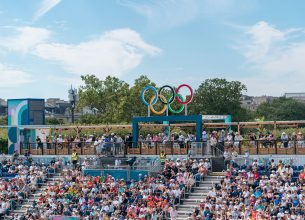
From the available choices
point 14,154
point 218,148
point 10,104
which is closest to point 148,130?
point 10,104

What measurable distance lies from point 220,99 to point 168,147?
238 ft

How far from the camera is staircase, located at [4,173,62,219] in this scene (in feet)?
115

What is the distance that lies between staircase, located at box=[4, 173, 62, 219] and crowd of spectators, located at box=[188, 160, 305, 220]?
444 inches

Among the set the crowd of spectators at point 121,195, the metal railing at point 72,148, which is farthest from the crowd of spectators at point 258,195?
the metal railing at point 72,148

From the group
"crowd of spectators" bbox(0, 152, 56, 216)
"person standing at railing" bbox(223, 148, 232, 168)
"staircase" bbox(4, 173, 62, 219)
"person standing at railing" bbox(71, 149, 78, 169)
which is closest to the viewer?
"person standing at railing" bbox(223, 148, 232, 168)

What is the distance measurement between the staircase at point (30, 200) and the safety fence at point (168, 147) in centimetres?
328

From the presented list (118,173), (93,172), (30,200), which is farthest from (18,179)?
(118,173)

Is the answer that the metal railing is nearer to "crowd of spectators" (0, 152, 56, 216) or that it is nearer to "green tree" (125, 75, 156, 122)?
"crowd of spectators" (0, 152, 56, 216)

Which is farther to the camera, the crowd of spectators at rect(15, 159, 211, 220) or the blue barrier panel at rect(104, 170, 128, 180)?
the blue barrier panel at rect(104, 170, 128, 180)

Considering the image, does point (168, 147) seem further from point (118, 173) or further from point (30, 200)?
point (30, 200)

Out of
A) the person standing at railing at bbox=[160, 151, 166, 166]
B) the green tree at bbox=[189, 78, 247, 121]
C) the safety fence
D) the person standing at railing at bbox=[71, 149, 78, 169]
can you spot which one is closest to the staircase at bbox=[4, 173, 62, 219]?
the person standing at railing at bbox=[71, 149, 78, 169]

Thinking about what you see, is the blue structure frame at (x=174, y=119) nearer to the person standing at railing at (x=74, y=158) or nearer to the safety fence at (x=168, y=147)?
the safety fence at (x=168, y=147)

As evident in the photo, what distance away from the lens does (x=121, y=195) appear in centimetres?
3222

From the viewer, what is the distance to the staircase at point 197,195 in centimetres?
3065
